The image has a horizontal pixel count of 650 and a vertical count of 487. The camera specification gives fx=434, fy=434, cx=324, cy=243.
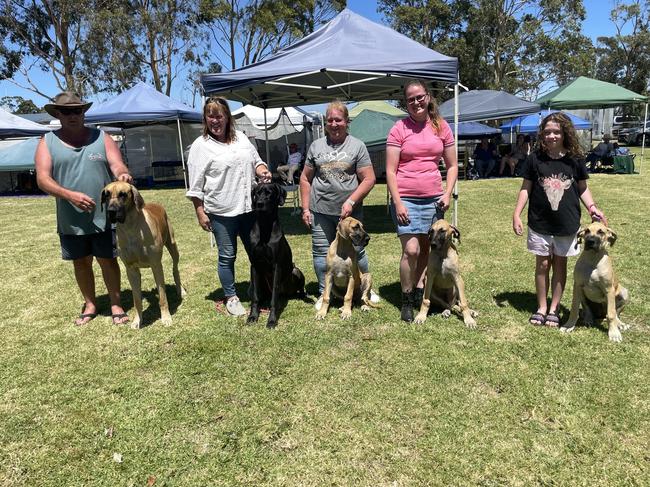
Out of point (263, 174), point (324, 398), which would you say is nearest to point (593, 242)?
point (324, 398)

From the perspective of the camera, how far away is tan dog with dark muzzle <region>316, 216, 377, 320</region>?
408 centimetres

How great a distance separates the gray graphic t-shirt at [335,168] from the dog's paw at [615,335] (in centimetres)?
255

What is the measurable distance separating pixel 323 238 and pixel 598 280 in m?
2.47

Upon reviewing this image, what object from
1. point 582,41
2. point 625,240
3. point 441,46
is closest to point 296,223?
point 625,240

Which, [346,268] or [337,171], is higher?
[337,171]

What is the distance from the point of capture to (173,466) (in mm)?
2488

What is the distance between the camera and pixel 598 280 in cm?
364

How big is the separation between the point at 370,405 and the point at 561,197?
2454 millimetres

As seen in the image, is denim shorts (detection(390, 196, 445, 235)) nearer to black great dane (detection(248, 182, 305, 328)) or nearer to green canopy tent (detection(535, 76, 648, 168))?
black great dane (detection(248, 182, 305, 328))

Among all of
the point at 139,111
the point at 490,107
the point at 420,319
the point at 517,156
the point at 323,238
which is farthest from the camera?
the point at 517,156

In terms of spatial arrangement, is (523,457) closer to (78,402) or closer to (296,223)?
(78,402)

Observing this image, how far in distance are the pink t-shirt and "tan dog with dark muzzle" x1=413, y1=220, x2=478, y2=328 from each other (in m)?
0.37

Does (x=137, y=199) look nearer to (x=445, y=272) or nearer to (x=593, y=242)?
(x=445, y=272)

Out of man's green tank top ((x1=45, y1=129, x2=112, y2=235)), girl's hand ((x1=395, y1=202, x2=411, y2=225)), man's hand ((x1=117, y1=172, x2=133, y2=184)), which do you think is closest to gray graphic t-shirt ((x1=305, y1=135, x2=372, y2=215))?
girl's hand ((x1=395, y1=202, x2=411, y2=225))
